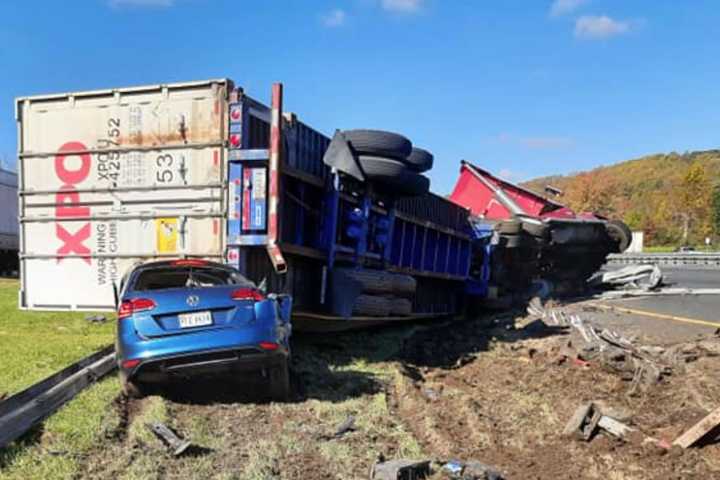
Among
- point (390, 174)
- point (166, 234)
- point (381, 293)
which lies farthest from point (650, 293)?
point (166, 234)

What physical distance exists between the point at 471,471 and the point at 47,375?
12.9 feet

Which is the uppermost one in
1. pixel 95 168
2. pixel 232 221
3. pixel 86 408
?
pixel 95 168

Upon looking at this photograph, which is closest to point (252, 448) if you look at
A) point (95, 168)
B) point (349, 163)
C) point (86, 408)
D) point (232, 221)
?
point (86, 408)

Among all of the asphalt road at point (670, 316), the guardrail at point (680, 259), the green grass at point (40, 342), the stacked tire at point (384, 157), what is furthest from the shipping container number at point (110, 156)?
the guardrail at point (680, 259)

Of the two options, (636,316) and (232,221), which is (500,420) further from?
(636,316)

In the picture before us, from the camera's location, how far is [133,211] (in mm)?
8039

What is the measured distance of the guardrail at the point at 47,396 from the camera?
4.50 metres

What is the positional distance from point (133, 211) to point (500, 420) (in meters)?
5.04

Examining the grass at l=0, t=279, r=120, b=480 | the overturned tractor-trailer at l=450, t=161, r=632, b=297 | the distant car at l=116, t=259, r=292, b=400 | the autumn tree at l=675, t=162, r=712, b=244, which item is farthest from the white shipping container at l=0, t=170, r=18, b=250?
the autumn tree at l=675, t=162, r=712, b=244

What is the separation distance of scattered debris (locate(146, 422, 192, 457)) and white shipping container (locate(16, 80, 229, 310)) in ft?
10.9

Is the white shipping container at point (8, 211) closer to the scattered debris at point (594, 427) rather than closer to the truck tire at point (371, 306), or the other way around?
the truck tire at point (371, 306)

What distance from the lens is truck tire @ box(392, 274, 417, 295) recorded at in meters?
8.69

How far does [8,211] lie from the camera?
2477 centimetres

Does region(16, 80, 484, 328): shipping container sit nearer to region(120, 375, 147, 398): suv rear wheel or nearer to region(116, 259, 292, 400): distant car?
region(116, 259, 292, 400): distant car
